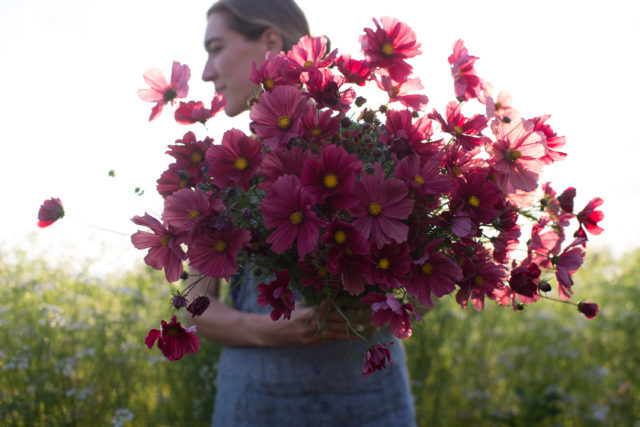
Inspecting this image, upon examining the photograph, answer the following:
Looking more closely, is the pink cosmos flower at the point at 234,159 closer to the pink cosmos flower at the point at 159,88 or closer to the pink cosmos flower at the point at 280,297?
the pink cosmos flower at the point at 280,297

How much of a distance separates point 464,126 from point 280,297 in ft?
1.19

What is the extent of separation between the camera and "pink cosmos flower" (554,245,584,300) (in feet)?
2.46

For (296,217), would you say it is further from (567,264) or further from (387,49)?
(567,264)

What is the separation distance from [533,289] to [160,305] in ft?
6.16

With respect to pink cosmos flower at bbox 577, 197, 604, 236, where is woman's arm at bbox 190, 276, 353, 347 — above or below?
below

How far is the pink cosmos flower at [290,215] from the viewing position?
0.58 m

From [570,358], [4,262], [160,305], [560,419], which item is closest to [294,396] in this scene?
[160,305]

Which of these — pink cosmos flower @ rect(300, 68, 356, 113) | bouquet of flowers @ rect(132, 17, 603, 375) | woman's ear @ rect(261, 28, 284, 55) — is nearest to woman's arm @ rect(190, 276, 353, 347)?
bouquet of flowers @ rect(132, 17, 603, 375)

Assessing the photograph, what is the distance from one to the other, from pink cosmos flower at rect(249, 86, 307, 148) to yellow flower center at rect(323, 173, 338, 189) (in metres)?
0.09

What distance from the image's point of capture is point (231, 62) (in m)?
1.27

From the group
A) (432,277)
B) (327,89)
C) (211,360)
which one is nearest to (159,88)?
(327,89)

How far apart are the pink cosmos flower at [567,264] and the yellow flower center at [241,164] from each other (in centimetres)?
52

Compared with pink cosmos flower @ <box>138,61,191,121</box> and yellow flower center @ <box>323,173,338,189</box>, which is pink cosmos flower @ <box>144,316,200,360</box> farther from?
pink cosmos flower @ <box>138,61,191,121</box>

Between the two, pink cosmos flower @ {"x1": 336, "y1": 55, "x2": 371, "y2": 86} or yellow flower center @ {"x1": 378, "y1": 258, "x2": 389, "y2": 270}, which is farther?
pink cosmos flower @ {"x1": 336, "y1": 55, "x2": 371, "y2": 86}
